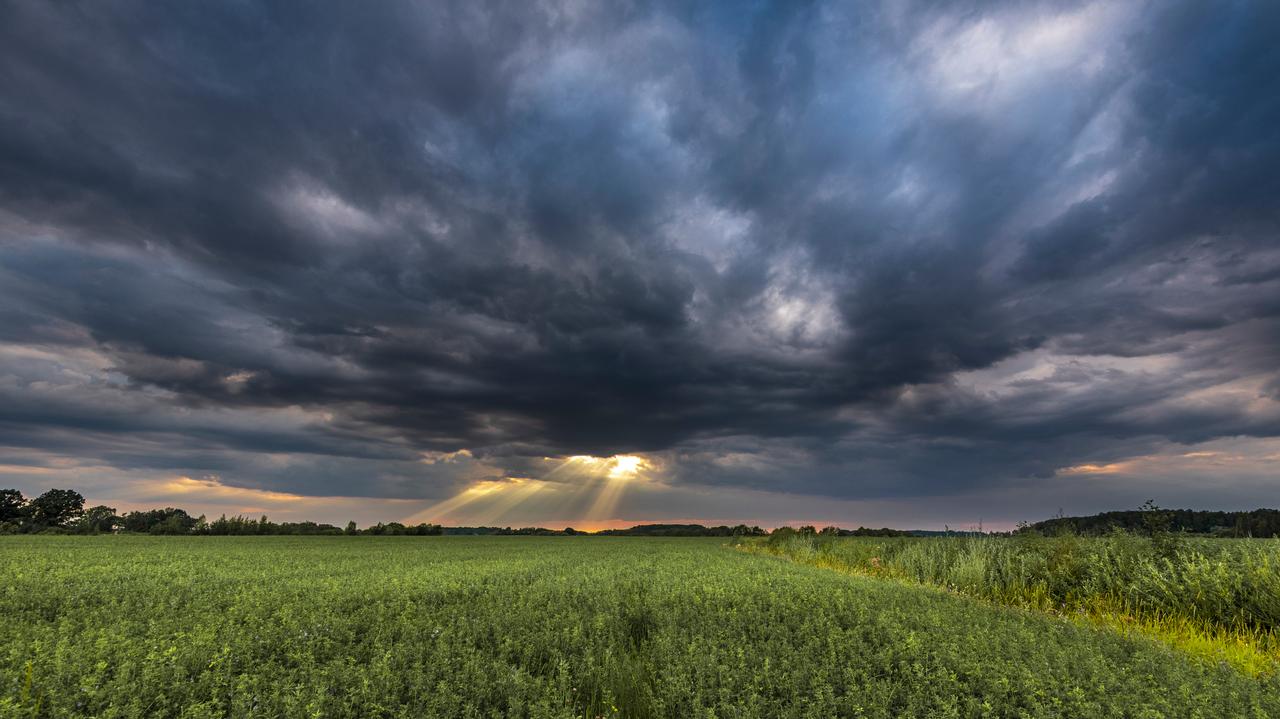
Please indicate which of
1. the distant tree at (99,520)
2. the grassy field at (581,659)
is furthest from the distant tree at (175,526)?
the grassy field at (581,659)

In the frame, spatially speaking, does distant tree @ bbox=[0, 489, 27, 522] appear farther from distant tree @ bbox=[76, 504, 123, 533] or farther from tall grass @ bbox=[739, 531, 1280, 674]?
tall grass @ bbox=[739, 531, 1280, 674]

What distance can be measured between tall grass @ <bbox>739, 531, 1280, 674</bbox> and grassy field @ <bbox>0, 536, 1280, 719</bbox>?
4.13 metres

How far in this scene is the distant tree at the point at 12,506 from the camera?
84312 millimetres

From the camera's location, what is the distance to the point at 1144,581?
15.4m

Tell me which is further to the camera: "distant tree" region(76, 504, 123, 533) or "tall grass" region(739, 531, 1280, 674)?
"distant tree" region(76, 504, 123, 533)

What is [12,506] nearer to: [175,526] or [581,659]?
[175,526]

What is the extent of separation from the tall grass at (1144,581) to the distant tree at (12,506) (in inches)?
4975

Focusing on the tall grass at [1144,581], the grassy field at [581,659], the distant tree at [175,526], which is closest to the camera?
the grassy field at [581,659]

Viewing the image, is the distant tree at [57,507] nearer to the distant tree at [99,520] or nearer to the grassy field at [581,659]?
the distant tree at [99,520]

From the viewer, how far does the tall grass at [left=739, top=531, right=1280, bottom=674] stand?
40.8 feet

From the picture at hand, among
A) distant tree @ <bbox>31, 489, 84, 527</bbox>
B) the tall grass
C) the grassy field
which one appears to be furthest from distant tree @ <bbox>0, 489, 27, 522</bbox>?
the tall grass

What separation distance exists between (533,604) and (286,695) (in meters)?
5.37

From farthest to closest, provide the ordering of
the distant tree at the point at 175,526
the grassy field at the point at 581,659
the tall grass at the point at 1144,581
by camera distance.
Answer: the distant tree at the point at 175,526 → the tall grass at the point at 1144,581 → the grassy field at the point at 581,659

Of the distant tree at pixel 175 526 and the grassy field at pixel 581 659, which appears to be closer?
the grassy field at pixel 581 659
